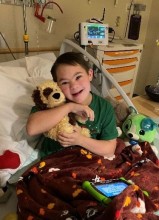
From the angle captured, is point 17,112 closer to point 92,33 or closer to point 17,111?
point 17,111

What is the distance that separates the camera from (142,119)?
4.24 ft

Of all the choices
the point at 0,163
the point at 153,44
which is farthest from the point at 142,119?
the point at 153,44

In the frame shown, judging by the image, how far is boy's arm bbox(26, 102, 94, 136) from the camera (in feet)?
3.07

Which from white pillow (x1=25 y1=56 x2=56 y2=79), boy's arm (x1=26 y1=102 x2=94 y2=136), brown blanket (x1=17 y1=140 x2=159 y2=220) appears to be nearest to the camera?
brown blanket (x1=17 y1=140 x2=159 y2=220)

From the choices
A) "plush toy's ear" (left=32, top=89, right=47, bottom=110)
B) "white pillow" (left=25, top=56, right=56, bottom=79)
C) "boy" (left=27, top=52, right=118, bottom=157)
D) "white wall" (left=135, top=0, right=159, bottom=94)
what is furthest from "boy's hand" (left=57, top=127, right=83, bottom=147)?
"white wall" (left=135, top=0, right=159, bottom=94)

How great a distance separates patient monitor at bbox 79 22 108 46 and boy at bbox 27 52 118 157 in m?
0.89

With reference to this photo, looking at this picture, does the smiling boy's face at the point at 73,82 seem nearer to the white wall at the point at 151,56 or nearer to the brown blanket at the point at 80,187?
the brown blanket at the point at 80,187

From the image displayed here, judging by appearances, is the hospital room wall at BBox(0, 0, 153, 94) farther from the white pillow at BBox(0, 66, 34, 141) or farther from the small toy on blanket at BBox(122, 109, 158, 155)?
the small toy on blanket at BBox(122, 109, 158, 155)

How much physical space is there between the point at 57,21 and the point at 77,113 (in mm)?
1568

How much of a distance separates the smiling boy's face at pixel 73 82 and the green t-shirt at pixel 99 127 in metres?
0.11

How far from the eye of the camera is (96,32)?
76.7 inches

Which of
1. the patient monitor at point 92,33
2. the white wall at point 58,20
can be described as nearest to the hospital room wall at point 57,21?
the white wall at point 58,20

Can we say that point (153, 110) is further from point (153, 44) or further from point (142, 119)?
point (153, 44)

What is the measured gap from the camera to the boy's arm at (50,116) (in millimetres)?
935
